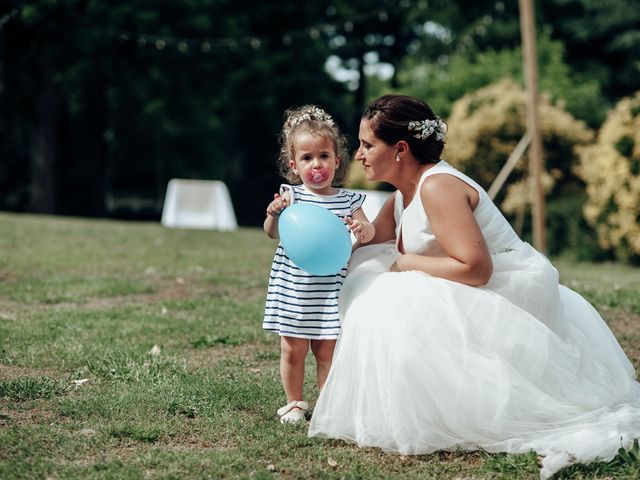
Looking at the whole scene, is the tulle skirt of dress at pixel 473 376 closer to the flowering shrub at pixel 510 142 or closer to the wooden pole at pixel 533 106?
the wooden pole at pixel 533 106

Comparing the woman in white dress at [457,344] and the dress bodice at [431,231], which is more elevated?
the dress bodice at [431,231]

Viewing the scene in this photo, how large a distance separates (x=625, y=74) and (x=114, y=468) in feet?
86.8

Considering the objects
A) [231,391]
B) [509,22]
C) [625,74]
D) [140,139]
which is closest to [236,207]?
[140,139]

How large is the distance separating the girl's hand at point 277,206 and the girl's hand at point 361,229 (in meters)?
0.33

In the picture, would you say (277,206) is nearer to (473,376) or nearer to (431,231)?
(431,231)

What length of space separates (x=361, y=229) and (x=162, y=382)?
1570 mm

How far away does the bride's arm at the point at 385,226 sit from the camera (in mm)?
4547

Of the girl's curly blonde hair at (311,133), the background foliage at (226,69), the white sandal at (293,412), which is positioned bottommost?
the white sandal at (293,412)

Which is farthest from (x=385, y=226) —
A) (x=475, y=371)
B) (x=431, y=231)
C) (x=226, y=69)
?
(x=226, y=69)

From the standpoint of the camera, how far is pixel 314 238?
3.97 metres

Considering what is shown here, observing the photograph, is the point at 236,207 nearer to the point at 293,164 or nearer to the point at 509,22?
the point at 509,22

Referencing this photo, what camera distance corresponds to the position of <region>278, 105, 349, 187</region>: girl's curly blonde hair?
4.37 metres

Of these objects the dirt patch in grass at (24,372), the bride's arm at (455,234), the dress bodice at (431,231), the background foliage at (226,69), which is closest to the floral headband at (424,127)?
the dress bodice at (431,231)

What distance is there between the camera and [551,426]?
378 centimetres
